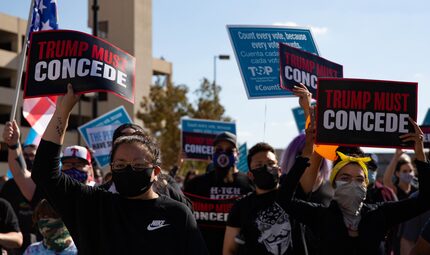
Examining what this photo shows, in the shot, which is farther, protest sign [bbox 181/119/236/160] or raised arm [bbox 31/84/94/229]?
protest sign [bbox 181/119/236/160]

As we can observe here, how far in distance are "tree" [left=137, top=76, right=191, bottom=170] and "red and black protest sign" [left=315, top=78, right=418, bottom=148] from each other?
115ft

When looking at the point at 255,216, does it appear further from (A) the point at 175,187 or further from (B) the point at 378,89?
(B) the point at 378,89

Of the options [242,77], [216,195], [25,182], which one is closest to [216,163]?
[216,195]

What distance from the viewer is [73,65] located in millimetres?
4914

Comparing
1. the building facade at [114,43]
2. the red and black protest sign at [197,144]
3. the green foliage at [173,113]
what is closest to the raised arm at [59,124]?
Answer: the red and black protest sign at [197,144]

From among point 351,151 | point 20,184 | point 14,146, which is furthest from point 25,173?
point 351,151

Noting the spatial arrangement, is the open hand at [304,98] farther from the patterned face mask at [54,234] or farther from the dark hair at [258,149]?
the patterned face mask at [54,234]

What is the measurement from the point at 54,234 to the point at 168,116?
36.1m

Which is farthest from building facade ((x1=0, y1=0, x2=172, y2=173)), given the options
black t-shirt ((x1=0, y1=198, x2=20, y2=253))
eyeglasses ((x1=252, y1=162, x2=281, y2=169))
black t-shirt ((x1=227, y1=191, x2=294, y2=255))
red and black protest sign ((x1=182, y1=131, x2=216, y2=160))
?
black t-shirt ((x1=227, y1=191, x2=294, y2=255))

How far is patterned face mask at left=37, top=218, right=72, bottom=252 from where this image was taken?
5.58 meters

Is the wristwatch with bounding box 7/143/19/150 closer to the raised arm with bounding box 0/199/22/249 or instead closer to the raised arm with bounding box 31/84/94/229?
the raised arm with bounding box 0/199/22/249

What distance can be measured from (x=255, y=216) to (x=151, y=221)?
1897mm

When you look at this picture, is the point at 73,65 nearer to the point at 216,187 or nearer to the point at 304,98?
the point at 304,98

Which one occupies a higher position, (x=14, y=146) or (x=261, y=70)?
(x=261, y=70)
